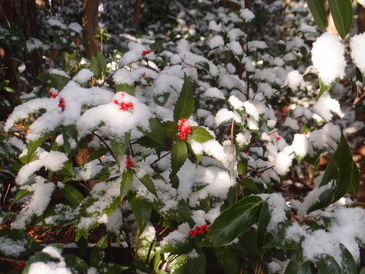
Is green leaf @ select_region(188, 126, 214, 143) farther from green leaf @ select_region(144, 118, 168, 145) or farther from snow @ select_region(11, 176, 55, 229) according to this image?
snow @ select_region(11, 176, 55, 229)

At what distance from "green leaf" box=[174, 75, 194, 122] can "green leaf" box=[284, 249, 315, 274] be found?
→ 0.53 meters

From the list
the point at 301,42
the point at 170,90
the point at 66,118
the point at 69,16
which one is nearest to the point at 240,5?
the point at 301,42

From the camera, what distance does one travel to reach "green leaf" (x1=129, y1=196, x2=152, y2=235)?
0.97 meters

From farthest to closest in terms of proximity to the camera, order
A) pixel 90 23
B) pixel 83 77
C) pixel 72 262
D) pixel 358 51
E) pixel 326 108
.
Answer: pixel 90 23 → pixel 326 108 → pixel 83 77 → pixel 72 262 → pixel 358 51

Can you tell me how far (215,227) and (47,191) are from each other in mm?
668

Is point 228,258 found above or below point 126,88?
below

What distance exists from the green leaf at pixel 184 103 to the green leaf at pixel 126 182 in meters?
0.23

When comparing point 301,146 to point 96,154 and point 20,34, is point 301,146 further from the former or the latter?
point 20,34

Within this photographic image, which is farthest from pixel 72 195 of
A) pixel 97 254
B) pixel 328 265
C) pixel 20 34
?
pixel 20 34

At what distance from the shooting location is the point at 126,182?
924mm

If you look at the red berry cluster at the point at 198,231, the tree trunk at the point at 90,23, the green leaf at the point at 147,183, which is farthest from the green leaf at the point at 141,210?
the tree trunk at the point at 90,23

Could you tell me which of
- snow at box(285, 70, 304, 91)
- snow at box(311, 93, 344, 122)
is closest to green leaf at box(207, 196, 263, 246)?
snow at box(311, 93, 344, 122)

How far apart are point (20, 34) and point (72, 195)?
1971 millimetres

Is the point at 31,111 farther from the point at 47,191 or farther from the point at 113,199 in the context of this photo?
the point at 113,199
